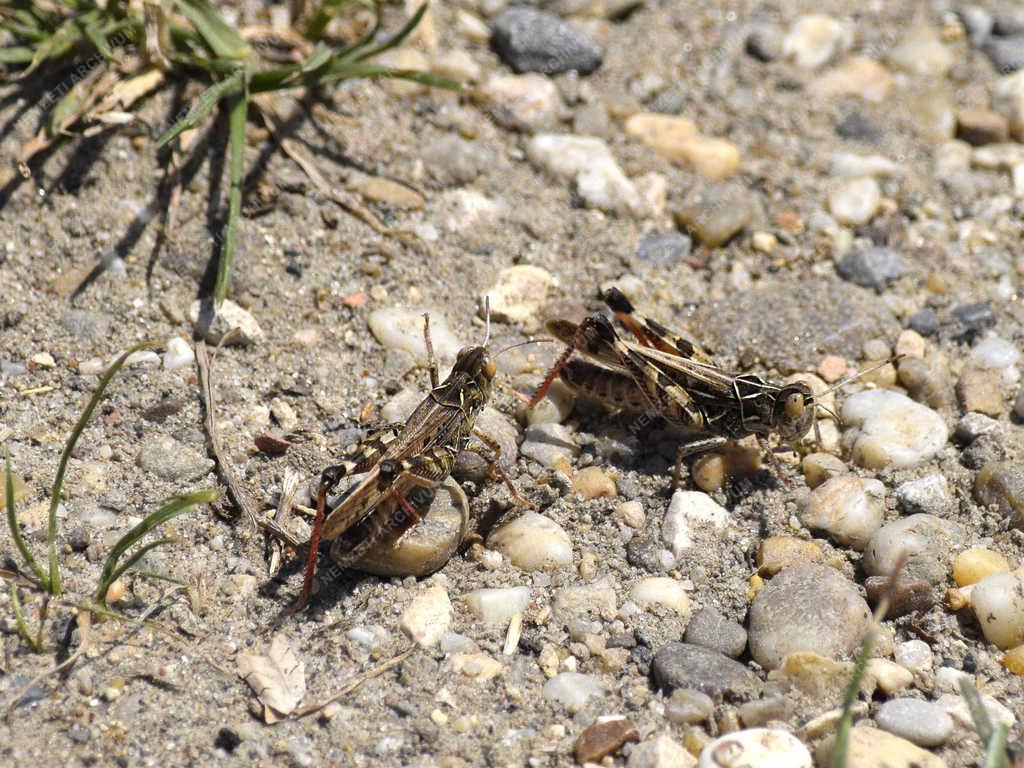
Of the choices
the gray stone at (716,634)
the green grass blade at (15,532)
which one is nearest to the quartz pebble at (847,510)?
the gray stone at (716,634)

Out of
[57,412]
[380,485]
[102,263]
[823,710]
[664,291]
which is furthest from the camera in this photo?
[664,291]

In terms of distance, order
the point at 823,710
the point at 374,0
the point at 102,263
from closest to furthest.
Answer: the point at 823,710, the point at 102,263, the point at 374,0

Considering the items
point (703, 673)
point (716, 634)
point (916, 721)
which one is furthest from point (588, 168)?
point (916, 721)

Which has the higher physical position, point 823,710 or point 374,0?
point 374,0

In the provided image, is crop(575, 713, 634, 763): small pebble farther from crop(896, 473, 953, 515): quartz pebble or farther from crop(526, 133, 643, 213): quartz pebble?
crop(526, 133, 643, 213): quartz pebble

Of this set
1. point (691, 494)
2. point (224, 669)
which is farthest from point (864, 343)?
point (224, 669)

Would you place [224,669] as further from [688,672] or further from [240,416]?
[688,672]

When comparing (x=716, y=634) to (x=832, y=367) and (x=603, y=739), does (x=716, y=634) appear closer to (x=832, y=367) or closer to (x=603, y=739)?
(x=603, y=739)
